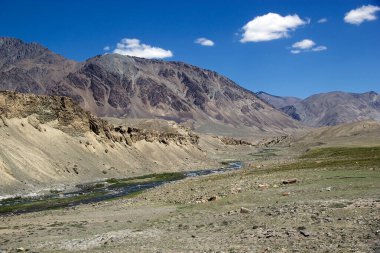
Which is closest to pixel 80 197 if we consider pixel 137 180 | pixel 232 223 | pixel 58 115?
pixel 137 180

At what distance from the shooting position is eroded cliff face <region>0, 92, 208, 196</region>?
6888 centimetres

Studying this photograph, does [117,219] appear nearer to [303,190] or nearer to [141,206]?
[141,206]

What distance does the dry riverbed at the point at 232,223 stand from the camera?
20734mm

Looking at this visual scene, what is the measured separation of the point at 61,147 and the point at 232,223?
66749mm

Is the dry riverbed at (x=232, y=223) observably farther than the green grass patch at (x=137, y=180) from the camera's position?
No

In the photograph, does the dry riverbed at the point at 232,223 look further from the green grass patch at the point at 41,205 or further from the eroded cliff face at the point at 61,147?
the eroded cliff face at the point at 61,147

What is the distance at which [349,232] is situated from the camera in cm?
2058

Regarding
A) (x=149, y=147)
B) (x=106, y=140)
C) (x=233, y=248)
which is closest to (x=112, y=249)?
(x=233, y=248)

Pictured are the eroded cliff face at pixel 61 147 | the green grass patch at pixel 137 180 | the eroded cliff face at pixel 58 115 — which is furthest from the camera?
the eroded cliff face at pixel 58 115

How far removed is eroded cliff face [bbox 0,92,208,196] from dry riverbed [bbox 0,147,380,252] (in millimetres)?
30981

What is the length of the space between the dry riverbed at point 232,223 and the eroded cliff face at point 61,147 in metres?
31.0

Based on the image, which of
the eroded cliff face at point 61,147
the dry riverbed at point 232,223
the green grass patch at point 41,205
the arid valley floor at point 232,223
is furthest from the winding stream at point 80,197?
the dry riverbed at point 232,223

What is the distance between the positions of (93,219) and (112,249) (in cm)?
1145

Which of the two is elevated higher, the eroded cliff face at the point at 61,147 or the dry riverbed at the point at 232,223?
the eroded cliff face at the point at 61,147
